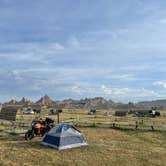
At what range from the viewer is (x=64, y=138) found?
1983 centimetres

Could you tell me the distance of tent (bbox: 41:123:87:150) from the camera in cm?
1958

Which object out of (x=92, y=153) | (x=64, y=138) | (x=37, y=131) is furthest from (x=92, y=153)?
(x=37, y=131)

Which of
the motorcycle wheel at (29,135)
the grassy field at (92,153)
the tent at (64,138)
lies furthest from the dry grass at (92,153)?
the tent at (64,138)

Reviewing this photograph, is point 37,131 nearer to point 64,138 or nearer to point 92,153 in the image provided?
point 64,138

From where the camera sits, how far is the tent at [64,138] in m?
19.6

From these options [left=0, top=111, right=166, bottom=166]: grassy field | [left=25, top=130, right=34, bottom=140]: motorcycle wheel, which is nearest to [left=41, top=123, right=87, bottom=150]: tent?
[left=0, top=111, right=166, bottom=166]: grassy field

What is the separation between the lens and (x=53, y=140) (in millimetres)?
20000

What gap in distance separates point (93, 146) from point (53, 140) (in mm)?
2526

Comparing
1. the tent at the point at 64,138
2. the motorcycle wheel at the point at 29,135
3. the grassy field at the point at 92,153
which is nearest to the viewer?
the grassy field at the point at 92,153

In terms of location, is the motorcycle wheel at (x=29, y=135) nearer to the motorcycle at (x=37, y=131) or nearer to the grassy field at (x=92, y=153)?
the motorcycle at (x=37, y=131)

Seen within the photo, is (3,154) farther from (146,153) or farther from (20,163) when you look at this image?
(146,153)

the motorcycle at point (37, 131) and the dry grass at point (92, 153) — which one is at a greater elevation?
the motorcycle at point (37, 131)

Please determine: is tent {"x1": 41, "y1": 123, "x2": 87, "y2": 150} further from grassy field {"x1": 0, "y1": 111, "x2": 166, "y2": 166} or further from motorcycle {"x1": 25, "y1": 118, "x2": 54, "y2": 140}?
motorcycle {"x1": 25, "y1": 118, "x2": 54, "y2": 140}

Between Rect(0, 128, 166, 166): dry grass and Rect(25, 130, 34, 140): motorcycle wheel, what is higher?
Rect(25, 130, 34, 140): motorcycle wheel
